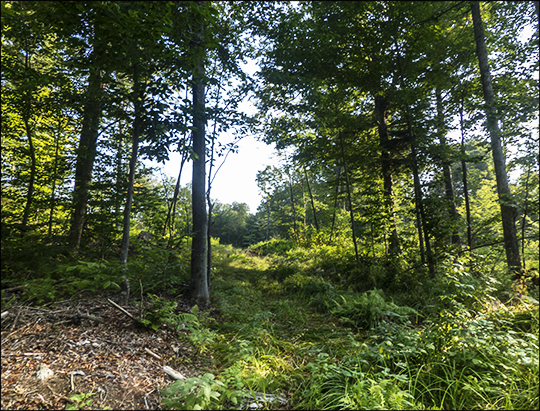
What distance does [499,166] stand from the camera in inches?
202

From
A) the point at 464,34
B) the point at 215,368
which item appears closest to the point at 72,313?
the point at 215,368

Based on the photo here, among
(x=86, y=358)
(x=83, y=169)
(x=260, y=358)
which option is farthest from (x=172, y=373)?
(x=83, y=169)

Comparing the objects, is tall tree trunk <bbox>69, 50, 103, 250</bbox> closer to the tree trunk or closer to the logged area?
the tree trunk

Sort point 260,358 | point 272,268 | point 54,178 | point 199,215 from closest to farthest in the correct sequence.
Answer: point 260,358 → point 199,215 → point 54,178 → point 272,268

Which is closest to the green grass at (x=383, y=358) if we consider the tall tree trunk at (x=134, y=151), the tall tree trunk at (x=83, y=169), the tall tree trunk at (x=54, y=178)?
the tall tree trunk at (x=134, y=151)

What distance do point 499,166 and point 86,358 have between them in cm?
809

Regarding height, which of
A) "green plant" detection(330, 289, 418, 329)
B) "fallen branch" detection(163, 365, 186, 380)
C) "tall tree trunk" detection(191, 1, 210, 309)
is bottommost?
"fallen branch" detection(163, 365, 186, 380)

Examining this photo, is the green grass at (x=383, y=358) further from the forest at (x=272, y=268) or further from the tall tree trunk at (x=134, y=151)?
the tall tree trunk at (x=134, y=151)

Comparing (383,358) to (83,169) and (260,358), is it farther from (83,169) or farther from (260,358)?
(83,169)

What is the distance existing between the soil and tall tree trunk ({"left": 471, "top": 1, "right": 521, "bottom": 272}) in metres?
6.41

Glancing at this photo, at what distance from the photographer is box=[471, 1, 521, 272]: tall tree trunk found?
4.83m

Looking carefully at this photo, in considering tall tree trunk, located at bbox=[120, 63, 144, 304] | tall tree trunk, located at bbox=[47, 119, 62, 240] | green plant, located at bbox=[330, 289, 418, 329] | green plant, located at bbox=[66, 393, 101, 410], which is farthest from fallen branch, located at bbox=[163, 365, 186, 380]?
tall tree trunk, located at bbox=[47, 119, 62, 240]

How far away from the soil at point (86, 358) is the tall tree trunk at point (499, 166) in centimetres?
641

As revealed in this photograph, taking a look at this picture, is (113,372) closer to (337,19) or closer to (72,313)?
(72,313)
